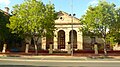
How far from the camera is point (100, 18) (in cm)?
4384

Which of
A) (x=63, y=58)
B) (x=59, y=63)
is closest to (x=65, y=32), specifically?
(x=63, y=58)

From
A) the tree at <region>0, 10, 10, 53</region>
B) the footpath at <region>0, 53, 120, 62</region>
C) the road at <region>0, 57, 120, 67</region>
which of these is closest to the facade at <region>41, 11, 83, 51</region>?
the tree at <region>0, 10, 10, 53</region>

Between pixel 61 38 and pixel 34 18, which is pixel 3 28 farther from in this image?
pixel 61 38

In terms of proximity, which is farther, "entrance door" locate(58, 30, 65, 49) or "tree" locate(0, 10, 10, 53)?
"entrance door" locate(58, 30, 65, 49)

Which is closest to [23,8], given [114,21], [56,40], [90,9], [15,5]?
[15,5]

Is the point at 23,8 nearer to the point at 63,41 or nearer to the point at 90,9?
the point at 90,9

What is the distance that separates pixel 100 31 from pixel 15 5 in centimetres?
1432

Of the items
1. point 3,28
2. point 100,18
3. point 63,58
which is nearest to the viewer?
point 63,58

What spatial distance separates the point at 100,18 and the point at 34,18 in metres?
10.3

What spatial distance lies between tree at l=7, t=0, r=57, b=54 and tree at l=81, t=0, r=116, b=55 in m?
5.72

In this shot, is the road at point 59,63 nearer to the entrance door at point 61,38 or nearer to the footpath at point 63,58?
the footpath at point 63,58

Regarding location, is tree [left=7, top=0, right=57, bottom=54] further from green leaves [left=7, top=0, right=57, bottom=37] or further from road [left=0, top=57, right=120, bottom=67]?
road [left=0, top=57, right=120, bottom=67]

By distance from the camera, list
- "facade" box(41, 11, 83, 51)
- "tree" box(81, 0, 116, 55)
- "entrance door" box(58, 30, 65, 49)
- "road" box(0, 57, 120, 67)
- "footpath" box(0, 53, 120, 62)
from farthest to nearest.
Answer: "entrance door" box(58, 30, 65, 49) → "facade" box(41, 11, 83, 51) → "tree" box(81, 0, 116, 55) → "footpath" box(0, 53, 120, 62) → "road" box(0, 57, 120, 67)

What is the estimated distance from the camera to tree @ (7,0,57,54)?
44.0 meters
